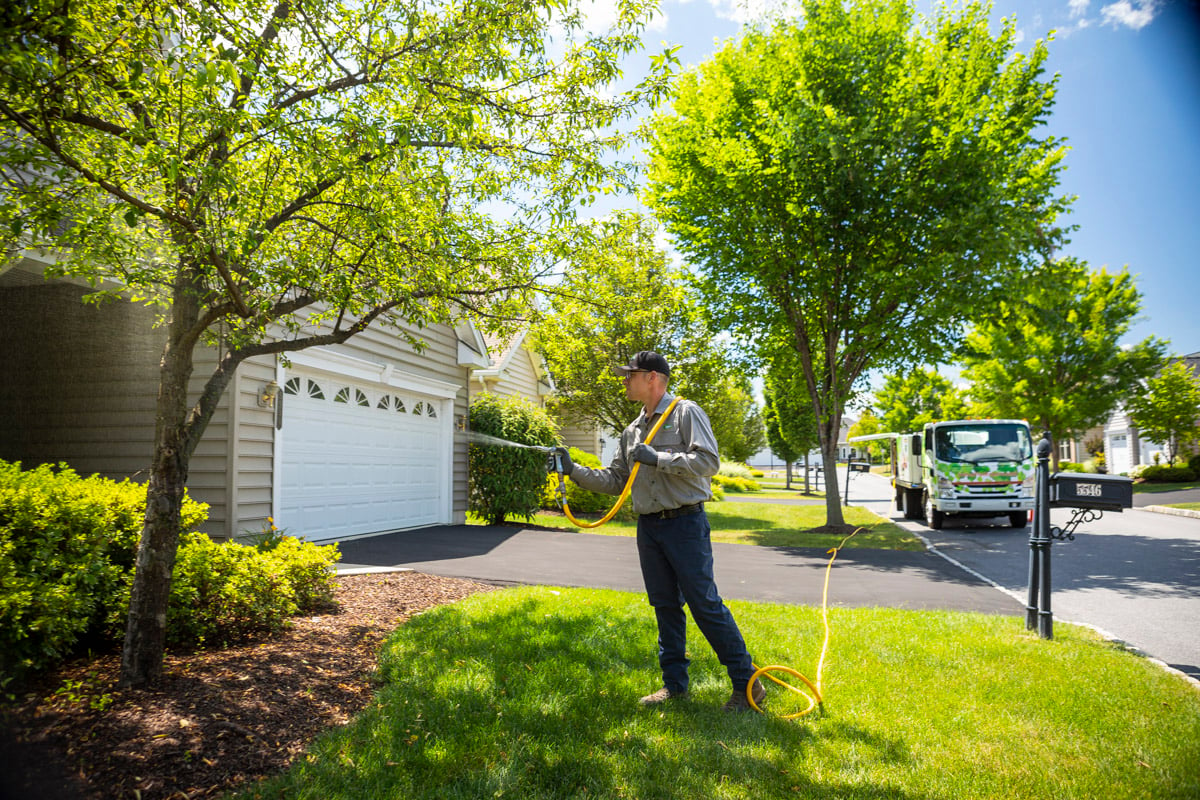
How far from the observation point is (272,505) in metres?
8.70

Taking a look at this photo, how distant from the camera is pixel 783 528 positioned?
1587 centimetres

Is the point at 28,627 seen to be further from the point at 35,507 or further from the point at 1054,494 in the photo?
the point at 1054,494

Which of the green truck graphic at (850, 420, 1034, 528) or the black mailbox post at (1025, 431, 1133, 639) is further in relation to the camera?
the green truck graphic at (850, 420, 1034, 528)

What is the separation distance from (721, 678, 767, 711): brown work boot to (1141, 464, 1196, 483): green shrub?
33.3 m

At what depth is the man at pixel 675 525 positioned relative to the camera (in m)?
3.92

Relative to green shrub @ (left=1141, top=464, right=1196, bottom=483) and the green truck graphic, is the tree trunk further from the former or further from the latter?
green shrub @ (left=1141, top=464, right=1196, bottom=483)

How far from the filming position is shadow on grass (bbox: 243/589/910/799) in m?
2.96

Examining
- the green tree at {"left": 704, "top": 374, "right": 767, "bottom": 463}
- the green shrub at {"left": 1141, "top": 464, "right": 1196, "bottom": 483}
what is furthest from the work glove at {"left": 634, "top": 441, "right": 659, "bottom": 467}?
the green shrub at {"left": 1141, "top": 464, "right": 1196, "bottom": 483}

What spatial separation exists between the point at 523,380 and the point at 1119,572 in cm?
1525

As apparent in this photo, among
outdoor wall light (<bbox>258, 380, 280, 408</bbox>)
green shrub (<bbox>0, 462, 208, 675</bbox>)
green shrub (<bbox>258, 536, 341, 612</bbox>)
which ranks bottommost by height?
green shrub (<bbox>258, 536, 341, 612</bbox>)

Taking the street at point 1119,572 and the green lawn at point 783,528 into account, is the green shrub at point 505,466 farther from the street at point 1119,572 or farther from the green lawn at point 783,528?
the street at point 1119,572

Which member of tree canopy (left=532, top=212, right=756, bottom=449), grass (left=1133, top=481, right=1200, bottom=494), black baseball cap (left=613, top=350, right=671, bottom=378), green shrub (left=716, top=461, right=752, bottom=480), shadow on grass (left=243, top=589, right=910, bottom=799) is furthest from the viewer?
green shrub (left=716, top=461, right=752, bottom=480)

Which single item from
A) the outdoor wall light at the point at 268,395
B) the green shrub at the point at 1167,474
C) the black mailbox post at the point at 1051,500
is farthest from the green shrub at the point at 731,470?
the black mailbox post at the point at 1051,500

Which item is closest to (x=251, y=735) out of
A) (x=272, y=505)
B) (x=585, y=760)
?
(x=585, y=760)
